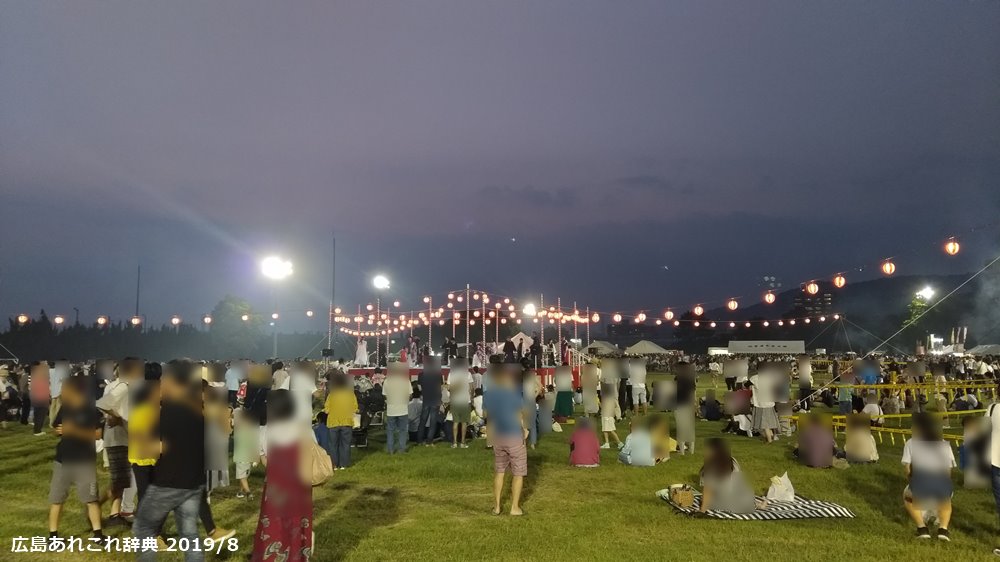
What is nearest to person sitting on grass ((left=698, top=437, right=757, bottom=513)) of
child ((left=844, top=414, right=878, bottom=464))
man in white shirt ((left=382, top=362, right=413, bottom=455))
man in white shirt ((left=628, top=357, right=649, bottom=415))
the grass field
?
the grass field

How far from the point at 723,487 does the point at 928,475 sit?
225cm

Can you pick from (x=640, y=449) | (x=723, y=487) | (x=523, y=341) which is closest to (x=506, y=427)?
(x=723, y=487)

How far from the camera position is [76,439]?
6426 mm

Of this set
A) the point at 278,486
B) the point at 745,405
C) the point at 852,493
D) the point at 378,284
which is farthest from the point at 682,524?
the point at 378,284

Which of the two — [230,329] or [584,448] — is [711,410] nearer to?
[584,448]

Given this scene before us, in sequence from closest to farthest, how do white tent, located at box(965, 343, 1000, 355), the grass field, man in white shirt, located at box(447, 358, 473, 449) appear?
the grass field
man in white shirt, located at box(447, 358, 473, 449)
white tent, located at box(965, 343, 1000, 355)

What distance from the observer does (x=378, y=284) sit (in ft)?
96.9

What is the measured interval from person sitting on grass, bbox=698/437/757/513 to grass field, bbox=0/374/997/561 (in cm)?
42

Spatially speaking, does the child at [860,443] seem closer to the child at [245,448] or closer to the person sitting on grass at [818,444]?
the person sitting on grass at [818,444]

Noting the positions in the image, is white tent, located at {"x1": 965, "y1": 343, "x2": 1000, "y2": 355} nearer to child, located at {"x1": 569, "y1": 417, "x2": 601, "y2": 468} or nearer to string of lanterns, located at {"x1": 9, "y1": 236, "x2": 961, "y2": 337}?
string of lanterns, located at {"x1": 9, "y1": 236, "x2": 961, "y2": 337}

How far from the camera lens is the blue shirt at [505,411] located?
25.9ft

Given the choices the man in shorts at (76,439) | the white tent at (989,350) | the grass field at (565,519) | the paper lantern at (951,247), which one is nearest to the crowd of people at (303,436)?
the man in shorts at (76,439)

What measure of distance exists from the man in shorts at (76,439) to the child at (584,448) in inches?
297

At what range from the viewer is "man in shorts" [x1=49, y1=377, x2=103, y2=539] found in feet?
21.0
